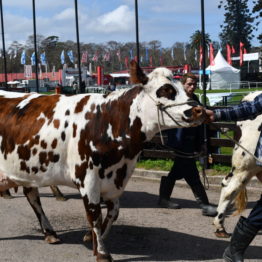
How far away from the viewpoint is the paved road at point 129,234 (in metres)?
5.30

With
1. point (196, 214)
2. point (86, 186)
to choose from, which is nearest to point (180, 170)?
point (196, 214)

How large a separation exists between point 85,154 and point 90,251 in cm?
122

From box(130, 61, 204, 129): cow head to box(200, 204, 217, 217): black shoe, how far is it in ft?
8.22

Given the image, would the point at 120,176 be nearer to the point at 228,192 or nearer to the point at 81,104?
the point at 81,104

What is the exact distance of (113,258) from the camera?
5.22 m

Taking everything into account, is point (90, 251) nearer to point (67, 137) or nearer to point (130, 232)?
point (130, 232)

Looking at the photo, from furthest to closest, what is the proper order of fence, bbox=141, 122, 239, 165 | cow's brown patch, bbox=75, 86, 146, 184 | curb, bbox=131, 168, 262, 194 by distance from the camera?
fence, bbox=141, 122, 239, 165, curb, bbox=131, 168, 262, 194, cow's brown patch, bbox=75, 86, 146, 184

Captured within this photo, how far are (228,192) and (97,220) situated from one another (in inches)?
66.2

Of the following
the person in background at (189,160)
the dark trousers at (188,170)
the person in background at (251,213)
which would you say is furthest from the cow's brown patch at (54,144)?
the dark trousers at (188,170)

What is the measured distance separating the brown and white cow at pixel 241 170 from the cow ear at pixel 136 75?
1596mm

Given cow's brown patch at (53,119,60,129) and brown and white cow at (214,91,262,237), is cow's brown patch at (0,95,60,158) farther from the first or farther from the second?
brown and white cow at (214,91,262,237)

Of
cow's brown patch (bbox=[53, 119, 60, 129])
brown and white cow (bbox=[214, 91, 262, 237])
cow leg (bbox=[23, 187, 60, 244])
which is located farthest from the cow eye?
cow leg (bbox=[23, 187, 60, 244])

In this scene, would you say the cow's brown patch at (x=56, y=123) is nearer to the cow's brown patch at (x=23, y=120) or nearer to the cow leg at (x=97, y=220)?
the cow's brown patch at (x=23, y=120)

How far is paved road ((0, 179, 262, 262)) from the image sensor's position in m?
5.30
